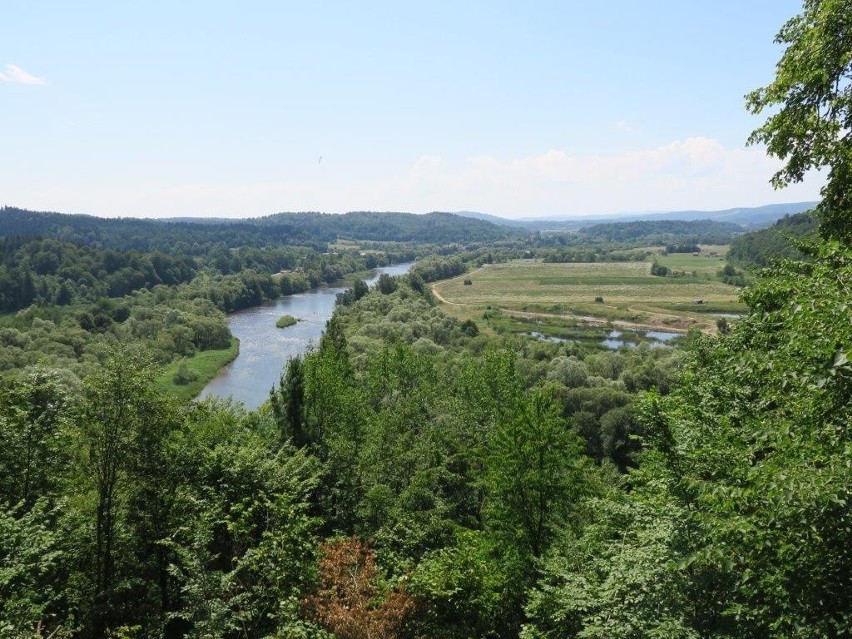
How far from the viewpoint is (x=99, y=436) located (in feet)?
53.8

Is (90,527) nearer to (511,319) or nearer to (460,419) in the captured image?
(460,419)

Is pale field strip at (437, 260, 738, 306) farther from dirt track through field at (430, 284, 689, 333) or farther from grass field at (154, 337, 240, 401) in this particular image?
grass field at (154, 337, 240, 401)

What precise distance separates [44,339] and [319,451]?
7285 centimetres

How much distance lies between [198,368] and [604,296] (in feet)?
343

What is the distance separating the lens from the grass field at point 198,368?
238ft

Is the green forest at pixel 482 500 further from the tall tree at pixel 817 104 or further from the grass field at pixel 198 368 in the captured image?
the grass field at pixel 198 368

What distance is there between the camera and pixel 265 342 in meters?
98.2

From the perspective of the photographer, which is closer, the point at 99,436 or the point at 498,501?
the point at 99,436

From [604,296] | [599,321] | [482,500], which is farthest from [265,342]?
[604,296]

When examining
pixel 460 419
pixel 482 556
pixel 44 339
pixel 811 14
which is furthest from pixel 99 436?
pixel 44 339

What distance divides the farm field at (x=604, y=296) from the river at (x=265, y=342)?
33042mm

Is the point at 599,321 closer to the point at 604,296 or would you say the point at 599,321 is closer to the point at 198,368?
the point at 604,296

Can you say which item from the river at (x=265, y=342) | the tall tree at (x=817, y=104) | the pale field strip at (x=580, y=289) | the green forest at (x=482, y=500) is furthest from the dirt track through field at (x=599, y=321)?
the tall tree at (x=817, y=104)

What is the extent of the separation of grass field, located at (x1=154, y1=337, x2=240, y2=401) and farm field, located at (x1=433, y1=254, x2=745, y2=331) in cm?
4960
